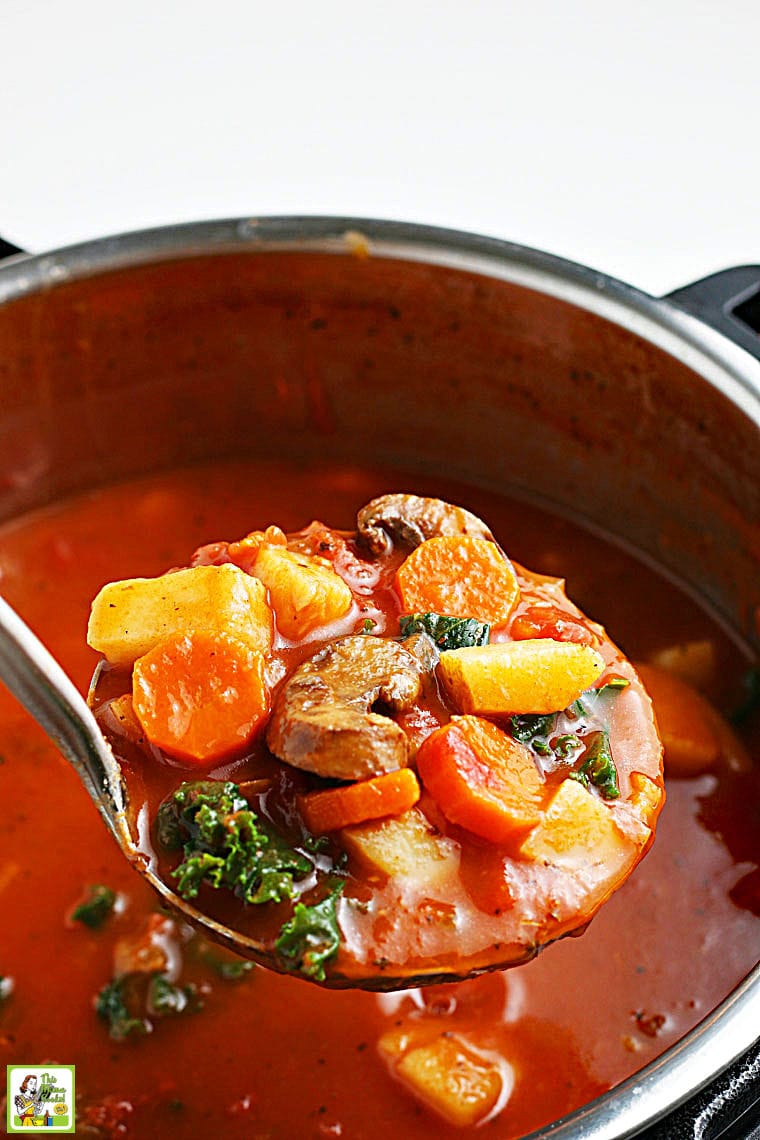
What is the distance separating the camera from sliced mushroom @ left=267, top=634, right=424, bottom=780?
1.53 metres

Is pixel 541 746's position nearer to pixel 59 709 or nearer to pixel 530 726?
pixel 530 726

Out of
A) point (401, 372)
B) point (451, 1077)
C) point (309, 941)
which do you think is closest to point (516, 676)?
point (309, 941)

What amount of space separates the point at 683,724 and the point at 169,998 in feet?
3.67

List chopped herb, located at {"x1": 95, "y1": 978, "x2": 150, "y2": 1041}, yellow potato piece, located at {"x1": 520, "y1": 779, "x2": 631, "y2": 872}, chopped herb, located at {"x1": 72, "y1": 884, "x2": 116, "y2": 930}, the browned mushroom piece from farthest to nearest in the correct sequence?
chopped herb, located at {"x1": 72, "y1": 884, "x2": 116, "y2": 930} → chopped herb, located at {"x1": 95, "y1": 978, "x2": 150, "y2": 1041} → the browned mushroom piece → yellow potato piece, located at {"x1": 520, "y1": 779, "x2": 631, "y2": 872}

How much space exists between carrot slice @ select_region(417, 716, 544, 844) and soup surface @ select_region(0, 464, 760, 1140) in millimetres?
670

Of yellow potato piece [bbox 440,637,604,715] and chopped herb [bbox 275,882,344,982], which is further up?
yellow potato piece [bbox 440,637,604,715]

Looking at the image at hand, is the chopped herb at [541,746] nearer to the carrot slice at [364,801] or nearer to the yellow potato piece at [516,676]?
the yellow potato piece at [516,676]

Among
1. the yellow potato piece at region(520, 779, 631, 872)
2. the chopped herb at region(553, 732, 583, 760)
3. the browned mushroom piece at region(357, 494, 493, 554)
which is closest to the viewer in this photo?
the yellow potato piece at region(520, 779, 631, 872)

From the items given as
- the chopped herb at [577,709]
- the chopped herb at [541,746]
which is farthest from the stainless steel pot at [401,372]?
the chopped herb at [541,746]

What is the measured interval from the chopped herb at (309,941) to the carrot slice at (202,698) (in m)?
0.25

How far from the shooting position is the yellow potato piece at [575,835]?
160cm

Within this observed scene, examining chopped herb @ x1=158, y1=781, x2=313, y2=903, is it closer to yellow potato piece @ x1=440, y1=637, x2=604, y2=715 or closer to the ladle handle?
the ladle handle

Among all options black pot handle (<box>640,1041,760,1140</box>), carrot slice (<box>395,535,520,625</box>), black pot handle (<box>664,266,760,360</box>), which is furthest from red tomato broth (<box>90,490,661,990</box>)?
black pot handle (<box>664,266,760,360</box>)

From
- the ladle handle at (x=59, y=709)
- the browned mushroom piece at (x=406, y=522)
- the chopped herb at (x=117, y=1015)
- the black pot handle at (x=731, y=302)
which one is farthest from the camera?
the black pot handle at (x=731, y=302)
